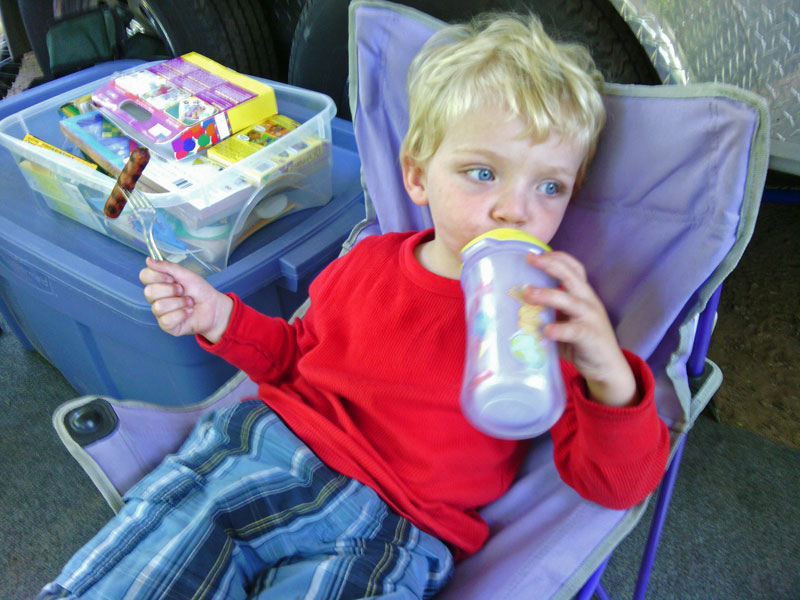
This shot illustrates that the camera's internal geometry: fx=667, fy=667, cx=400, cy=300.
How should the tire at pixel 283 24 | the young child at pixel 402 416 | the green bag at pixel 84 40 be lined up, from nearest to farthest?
the young child at pixel 402 416
the green bag at pixel 84 40
the tire at pixel 283 24

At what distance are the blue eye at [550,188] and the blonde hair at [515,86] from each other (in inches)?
2.2

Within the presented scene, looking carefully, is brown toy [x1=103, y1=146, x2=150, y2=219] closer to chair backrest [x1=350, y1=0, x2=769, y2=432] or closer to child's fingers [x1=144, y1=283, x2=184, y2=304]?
child's fingers [x1=144, y1=283, x2=184, y2=304]

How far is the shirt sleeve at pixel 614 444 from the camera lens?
673mm

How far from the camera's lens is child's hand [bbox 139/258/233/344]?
36.2 inches

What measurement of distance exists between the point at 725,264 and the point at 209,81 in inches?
41.0

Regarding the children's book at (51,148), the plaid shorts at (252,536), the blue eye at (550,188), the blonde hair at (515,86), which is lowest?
the plaid shorts at (252,536)

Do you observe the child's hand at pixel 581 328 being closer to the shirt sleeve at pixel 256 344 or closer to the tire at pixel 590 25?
the shirt sleeve at pixel 256 344

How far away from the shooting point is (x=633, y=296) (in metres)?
0.86

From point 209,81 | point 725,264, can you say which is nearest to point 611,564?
point 725,264

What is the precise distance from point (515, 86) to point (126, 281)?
2.44 feet

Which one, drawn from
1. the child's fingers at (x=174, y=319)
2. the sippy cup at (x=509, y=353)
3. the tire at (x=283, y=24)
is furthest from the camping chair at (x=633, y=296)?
the tire at (x=283, y=24)

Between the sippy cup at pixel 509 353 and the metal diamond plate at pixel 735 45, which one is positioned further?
the metal diamond plate at pixel 735 45

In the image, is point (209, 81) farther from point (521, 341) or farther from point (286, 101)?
point (521, 341)

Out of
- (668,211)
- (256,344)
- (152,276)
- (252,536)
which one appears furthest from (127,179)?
(668,211)
